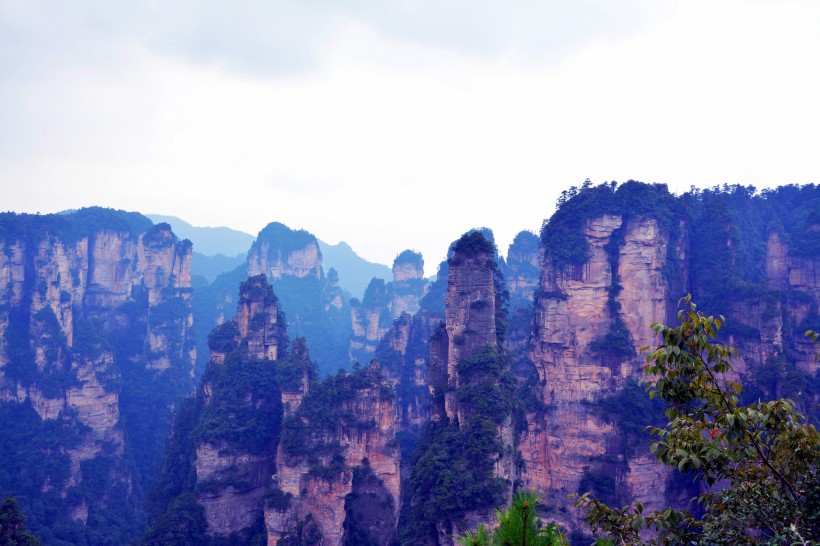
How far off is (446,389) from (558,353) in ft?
30.4

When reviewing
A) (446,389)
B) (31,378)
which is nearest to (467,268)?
(446,389)

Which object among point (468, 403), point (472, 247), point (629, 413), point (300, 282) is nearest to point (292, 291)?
point (300, 282)

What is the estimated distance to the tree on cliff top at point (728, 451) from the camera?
21.2 ft

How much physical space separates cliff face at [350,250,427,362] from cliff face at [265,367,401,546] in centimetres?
5385

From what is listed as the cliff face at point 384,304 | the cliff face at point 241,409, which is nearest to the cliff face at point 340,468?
the cliff face at point 241,409

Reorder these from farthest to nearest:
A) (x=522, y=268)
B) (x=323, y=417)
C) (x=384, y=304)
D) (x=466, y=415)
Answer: (x=384, y=304) < (x=522, y=268) < (x=323, y=417) < (x=466, y=415)

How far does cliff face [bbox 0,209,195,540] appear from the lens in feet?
177

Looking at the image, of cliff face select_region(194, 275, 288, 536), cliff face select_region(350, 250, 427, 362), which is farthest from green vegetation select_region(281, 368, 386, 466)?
cliff face select_region(350, 250, 427, 362)

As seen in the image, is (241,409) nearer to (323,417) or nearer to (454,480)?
(323,417)

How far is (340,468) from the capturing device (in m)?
31.2

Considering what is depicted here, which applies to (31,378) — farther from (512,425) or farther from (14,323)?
(512,425)

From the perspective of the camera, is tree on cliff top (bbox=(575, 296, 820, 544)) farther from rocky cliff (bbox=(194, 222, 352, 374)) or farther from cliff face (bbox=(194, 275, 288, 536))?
rocky cliff (bbox=(194, 222, 352, 374))

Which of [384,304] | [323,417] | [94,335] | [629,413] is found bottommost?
[323,417]

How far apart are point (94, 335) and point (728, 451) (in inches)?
2623
